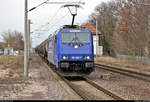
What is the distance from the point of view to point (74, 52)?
47.3ft

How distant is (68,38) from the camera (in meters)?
14.8

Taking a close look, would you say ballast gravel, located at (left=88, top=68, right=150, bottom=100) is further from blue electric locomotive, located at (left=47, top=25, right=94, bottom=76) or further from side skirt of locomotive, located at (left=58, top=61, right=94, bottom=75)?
blue electric locomotive, located at (left=47, top=25, right=94, bottom=76)

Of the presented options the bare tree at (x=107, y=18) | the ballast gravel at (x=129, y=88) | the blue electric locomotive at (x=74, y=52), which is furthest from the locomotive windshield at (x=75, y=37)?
the bare tree at (x=107, y=18)

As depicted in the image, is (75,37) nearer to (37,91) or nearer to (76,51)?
(76,51)

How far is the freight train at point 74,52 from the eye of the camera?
1426 centimetres

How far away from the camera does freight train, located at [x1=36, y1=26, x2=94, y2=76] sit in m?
14.3

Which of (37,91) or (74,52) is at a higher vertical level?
(74,52)

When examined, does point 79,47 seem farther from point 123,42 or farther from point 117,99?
point 123,42

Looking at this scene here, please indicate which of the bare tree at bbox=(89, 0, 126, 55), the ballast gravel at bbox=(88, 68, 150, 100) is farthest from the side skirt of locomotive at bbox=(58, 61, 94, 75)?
the bare tree at bbox=(89, 0, 126, 55)

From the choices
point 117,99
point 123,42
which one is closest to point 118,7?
point 123,42

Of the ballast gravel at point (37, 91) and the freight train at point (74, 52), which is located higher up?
the freight train at point (74, 52)

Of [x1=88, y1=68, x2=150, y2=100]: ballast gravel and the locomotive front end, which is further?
the locomotive front end

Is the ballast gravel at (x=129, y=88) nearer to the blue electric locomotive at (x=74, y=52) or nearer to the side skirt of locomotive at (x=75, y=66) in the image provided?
the side skirt of locomotive at (x=75, y=66)

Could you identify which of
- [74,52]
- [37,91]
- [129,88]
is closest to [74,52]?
[74,52]
